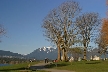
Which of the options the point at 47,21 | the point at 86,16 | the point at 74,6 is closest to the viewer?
the point at 74,6

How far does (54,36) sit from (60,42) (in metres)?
2.99

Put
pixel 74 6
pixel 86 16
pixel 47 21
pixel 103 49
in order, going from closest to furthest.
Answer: pixel 74 6 → pixel 47 21 → pixel 86 16 → pixel 103 49

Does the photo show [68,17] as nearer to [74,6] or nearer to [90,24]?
[74,6]

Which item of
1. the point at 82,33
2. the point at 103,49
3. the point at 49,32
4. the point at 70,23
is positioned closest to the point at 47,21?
the point at 49,32

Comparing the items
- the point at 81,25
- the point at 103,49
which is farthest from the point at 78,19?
the point at 103,49

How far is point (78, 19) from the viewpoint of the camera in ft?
281

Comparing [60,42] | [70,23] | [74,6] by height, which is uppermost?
[74,6]

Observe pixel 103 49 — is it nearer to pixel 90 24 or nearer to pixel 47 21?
pixel 90 24

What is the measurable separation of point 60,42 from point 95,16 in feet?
54.6

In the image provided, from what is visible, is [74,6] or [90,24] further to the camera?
[90,24]

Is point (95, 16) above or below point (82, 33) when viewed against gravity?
above

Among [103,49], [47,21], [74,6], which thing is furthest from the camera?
[103,49]

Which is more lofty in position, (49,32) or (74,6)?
(74,6)

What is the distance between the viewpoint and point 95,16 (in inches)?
3524
